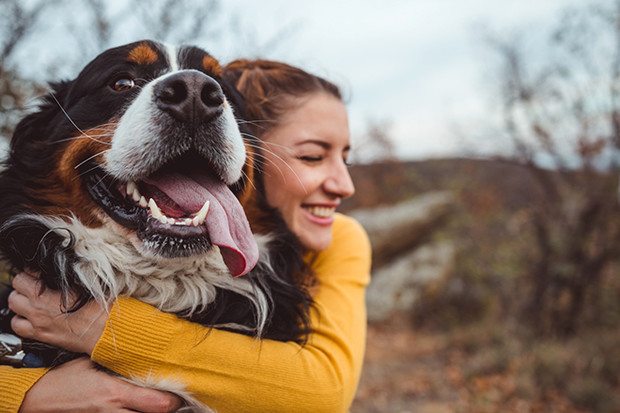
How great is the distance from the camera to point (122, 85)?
1.81m

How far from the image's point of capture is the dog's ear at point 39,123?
1.97m

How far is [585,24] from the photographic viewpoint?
5207 millimetres

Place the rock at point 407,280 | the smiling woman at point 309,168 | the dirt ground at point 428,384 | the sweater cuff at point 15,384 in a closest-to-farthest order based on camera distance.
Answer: the sweater cuff at point 15,384 < the smiling woman at point 309,168 < the dirt ground at point 428,384 < the rock at point 407,280

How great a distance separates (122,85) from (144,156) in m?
0.39

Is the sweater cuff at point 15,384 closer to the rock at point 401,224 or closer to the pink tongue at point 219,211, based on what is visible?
the pink tongue at point 219,211

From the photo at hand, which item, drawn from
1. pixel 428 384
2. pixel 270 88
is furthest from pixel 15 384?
pixel 428 384

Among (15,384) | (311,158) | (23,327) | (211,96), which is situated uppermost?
(311,158)

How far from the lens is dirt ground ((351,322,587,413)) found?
15.6ft

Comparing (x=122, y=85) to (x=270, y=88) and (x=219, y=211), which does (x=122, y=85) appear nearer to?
(x=219, y=211)

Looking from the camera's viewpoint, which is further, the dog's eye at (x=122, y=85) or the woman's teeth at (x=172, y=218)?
the dog's eye at (x=122, y=85)

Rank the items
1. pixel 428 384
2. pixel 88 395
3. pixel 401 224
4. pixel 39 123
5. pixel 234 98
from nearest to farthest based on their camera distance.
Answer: pixel 88 395
pixel 39 123
pixel 234 98
pixel 428 384
pixel 401 224

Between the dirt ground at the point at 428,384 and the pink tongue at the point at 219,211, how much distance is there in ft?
13.0

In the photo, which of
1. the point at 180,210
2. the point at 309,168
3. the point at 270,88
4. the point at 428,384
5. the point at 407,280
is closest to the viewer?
the point at 180,210

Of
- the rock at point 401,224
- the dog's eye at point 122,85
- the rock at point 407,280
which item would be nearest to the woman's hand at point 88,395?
the dog's eye at point 122,85
